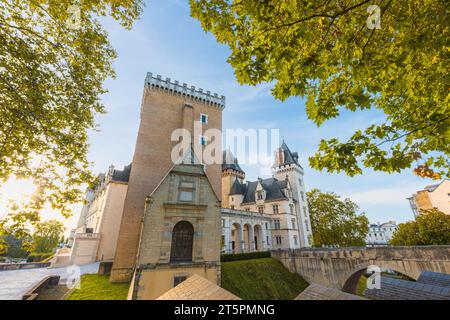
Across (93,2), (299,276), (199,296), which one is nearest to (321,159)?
(199,296)

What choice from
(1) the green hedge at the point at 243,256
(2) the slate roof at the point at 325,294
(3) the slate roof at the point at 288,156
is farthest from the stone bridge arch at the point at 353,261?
(3) the slate roof at the point at 288,156

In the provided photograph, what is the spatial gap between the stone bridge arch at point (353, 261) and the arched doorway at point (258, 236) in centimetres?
761

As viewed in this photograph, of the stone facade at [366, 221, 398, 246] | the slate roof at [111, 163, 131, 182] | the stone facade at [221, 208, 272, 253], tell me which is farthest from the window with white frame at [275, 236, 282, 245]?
the stone facade at [366, 221, 398, 246]

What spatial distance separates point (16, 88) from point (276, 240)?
37.5m

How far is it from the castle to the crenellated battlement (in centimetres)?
12

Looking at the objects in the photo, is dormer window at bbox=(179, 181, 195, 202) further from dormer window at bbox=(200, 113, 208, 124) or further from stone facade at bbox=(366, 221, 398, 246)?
stone facade at bbox=(366, 221, 398, 246)

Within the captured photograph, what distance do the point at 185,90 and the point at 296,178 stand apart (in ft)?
97.8

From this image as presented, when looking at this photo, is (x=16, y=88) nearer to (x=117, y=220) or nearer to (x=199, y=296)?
(x=199, y=296)

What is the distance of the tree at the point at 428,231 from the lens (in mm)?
23672

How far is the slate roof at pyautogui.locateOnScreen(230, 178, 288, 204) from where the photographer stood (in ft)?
126

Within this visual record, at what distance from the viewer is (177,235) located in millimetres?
14570

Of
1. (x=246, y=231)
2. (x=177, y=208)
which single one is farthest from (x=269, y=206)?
(x=177, y=208)

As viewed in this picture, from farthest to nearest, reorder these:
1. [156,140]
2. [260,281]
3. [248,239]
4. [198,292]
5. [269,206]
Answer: [269,206] → [248,239] → [156,140] → [260,281] → [198,292]

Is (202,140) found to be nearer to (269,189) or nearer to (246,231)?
(246,231)
